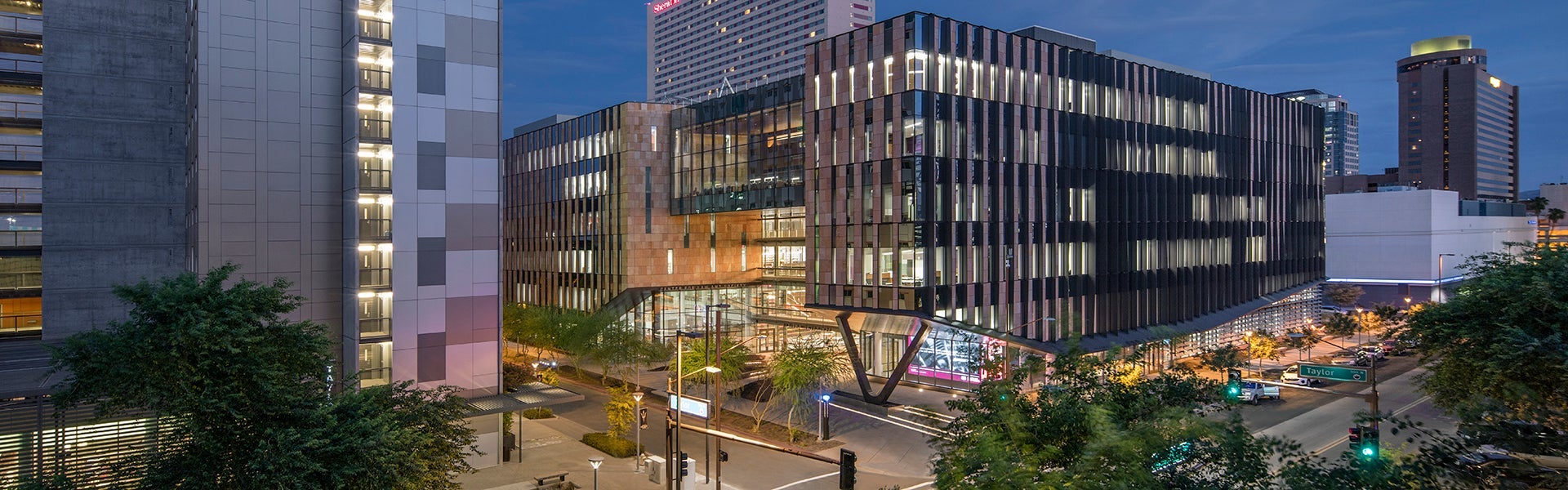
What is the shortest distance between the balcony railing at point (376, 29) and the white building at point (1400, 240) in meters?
117

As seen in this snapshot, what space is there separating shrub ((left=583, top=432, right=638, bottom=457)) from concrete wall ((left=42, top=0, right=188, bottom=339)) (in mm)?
23229

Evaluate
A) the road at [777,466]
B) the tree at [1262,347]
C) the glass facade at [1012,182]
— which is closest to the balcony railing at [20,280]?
the road at [777,466]

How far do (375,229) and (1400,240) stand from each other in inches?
5213

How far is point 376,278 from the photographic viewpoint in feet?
117

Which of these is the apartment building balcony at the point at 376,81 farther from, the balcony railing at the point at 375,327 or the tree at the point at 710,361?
the tree at the point at 710,361

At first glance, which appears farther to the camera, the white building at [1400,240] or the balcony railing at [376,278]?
the white building at [1400,240]

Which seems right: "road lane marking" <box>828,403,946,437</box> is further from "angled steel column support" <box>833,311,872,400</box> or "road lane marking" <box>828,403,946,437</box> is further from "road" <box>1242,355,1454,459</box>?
"road" <box>1242,355,1454,459</box>

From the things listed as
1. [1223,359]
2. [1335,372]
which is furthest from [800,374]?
[1223,359]

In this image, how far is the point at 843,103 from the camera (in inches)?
2083

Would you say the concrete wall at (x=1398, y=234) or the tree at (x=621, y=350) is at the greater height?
the concrete wall at (x=1398, y=234)

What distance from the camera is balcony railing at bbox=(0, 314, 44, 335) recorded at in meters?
44.9

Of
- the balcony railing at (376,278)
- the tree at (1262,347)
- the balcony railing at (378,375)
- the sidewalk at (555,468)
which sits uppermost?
the balcony railing at (376,278)

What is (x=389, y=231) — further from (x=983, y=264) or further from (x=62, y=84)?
(x=983, y=264)

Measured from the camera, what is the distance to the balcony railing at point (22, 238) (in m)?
42.9
